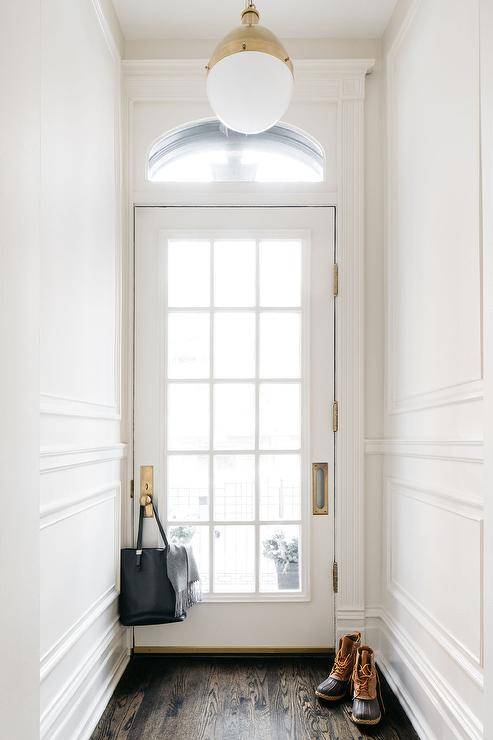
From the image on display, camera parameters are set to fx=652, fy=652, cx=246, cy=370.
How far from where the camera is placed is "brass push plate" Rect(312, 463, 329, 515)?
2885 mm

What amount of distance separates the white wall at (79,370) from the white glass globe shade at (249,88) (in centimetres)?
49

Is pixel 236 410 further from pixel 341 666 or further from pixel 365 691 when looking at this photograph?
pixel 365 691

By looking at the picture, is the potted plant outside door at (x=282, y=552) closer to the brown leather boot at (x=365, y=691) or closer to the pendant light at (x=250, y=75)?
the brown leather boot at (x=365, y=691)

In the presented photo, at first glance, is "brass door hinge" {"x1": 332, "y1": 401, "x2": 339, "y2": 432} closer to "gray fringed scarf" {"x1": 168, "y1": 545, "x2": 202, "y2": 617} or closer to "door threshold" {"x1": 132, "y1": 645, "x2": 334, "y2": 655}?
"gray fringed scarf" {"x1": 168, "y1": 545, "x2": 202, "y2": 617}

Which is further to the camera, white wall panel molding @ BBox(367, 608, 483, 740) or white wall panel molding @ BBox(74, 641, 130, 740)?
white wall panel molding @ BBox(74, 641, 130, 740)

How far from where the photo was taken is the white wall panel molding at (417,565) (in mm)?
1758

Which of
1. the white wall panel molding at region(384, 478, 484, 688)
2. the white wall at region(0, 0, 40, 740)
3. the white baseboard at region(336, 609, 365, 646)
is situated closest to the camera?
the white wall at region(0, 0, 40, 740)

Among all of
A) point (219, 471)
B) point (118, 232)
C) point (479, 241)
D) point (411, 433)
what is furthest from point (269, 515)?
point (479, 241)

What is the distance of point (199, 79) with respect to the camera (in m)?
2.93

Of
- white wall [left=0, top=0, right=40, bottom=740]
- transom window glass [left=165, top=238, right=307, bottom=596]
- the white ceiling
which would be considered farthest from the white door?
white wall [left=0, top=0, right=40, bottom=740]

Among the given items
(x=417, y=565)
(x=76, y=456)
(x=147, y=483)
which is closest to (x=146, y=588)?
(x=147, y=483)

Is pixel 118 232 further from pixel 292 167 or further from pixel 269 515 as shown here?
pixel 269 515

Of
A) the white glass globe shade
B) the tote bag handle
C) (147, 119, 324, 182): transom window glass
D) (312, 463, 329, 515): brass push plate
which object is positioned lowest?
the tote bag handle

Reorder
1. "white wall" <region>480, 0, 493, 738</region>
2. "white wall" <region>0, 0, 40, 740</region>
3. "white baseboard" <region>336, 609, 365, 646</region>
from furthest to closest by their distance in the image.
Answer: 1. "white baseboard" <region>336, 609, 365, 646</region>
2. "white wall" <region>480, 0, 493, 738</region>
3. "white wall" <region>0, 0, 40, 740</region>
